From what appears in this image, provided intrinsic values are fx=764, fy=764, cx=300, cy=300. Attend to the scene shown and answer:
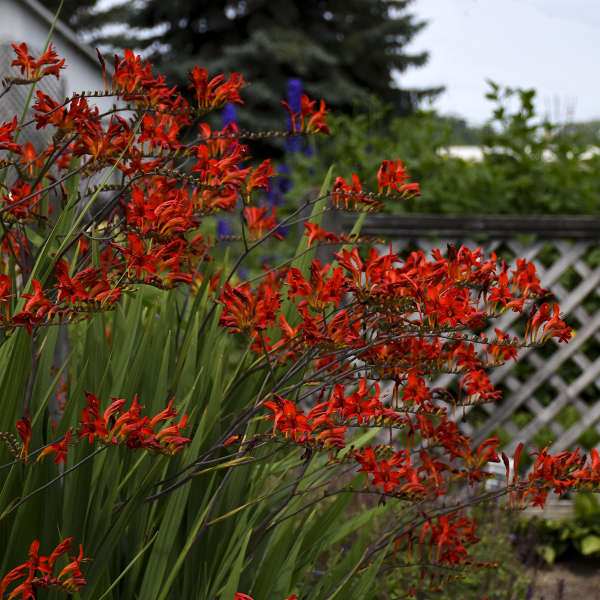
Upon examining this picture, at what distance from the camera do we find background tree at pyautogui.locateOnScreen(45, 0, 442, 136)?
15.3 metres

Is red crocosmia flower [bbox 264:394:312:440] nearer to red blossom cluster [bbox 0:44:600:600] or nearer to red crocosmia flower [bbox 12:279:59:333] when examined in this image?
red blossom cluster [bbox 0:44:600:600]

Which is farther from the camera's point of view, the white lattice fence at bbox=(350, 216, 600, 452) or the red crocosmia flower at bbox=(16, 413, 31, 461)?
the white lattice fence at bbox=(350, 216, 600, 452)

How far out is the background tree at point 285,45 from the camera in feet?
50.1

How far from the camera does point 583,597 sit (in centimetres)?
344

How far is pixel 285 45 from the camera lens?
1502 centimetres

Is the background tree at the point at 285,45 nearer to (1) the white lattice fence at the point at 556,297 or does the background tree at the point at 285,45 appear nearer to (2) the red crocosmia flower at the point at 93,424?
(1) the white lattice fence at the point at 556,297

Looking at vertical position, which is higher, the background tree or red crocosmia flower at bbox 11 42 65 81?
the background tree

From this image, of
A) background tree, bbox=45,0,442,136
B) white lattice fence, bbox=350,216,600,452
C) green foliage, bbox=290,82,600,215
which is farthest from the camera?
A: background tree, bbox=45,0,442,136

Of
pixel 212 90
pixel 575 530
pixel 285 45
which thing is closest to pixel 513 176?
pixel 575 530

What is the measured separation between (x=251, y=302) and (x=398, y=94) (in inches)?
713

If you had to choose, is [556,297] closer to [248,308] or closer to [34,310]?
[248,308]

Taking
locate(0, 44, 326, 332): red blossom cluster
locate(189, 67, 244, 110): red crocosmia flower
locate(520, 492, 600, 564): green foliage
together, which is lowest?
locate(520, 492, 600, 564): green foliage

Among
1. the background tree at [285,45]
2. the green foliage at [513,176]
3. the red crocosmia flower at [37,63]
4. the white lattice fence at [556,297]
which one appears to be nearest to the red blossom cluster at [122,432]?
the red crocosmia flower at [37,63]

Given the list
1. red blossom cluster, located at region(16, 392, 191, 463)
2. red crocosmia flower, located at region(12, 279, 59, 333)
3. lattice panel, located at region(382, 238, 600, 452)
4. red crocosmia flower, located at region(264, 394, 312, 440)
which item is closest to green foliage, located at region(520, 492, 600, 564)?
lattice panel, located at region(382, 238, 600, 452)
